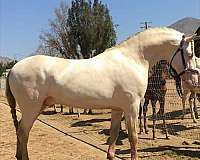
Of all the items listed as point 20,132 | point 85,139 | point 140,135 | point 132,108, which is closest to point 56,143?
point 85,139

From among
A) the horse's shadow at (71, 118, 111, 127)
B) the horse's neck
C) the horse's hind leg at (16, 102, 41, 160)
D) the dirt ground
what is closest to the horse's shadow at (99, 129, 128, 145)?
the dirt ground

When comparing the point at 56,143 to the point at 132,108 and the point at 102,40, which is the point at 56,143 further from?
the point at 102,40

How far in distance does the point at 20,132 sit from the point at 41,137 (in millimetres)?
4002

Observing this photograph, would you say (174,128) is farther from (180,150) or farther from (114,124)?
(114,124)

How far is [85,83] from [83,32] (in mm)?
27163

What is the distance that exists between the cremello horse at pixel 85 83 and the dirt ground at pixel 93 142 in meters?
1.88

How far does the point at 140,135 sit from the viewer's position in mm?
9148

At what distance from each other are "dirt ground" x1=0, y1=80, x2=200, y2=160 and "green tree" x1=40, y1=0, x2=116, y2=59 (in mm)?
19661

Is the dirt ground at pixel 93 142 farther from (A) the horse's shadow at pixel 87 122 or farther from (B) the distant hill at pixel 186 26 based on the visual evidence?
(B) the distant hill at pixel 186 26

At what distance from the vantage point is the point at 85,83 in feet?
15.8

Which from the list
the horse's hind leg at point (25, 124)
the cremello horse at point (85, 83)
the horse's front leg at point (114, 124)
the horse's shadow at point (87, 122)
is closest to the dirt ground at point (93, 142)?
the horse's shadow at point (87, 122)

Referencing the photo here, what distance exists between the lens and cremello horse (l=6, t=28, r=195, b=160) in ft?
15.8

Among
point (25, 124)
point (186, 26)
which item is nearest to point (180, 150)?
point (25, 124)

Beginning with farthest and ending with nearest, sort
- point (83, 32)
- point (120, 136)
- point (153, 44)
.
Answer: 1. point (83, 32)
2. point (120, 136)
3. point (153, 44)
